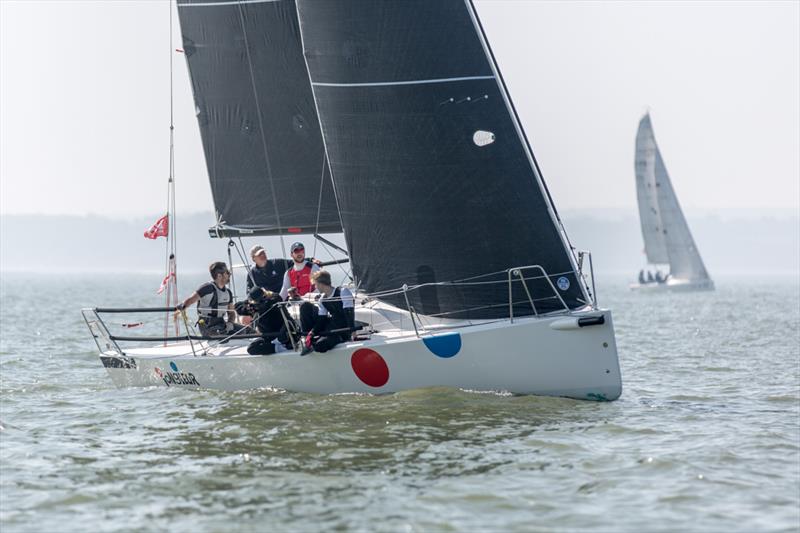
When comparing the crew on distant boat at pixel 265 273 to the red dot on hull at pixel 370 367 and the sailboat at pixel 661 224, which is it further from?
the sailboat at pixel 661 224

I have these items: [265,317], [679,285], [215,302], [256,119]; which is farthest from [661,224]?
[265,317]

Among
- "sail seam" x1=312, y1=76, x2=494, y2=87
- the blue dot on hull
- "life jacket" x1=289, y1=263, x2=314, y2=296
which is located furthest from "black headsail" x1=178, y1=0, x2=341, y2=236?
the blue dot on hull

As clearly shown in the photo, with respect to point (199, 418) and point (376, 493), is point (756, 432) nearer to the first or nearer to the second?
point (376, 493)

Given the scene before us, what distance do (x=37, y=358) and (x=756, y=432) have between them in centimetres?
1459

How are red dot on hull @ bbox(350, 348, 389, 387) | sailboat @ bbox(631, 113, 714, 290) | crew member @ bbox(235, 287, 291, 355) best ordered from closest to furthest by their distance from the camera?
red dot on hull @ bbox(350, 348, 389, 387) < crew member @ bbox(235, 287, 291, 355) < sailboat @ bbox(631, 113, 714, 290)

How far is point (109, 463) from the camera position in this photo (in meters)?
9.69

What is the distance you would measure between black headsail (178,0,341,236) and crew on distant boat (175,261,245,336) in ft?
5.89

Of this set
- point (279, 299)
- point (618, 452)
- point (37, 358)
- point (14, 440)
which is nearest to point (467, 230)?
point (279, 299)

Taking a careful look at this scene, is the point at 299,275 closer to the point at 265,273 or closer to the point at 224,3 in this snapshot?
the point at 265,273

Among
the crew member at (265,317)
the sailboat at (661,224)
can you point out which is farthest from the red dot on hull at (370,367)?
Answer: the sailboat at (661,224)

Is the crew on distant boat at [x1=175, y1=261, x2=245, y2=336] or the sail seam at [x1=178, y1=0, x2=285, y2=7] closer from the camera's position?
the crew on distant boat at [x1=175, y1=261, x2=245, y2=336]

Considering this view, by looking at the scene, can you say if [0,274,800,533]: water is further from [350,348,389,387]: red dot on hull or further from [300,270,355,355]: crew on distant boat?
[300,270,355,355]: crew on distant boat

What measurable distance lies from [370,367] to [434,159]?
261 centimetres

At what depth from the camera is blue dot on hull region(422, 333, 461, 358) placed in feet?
39.3
